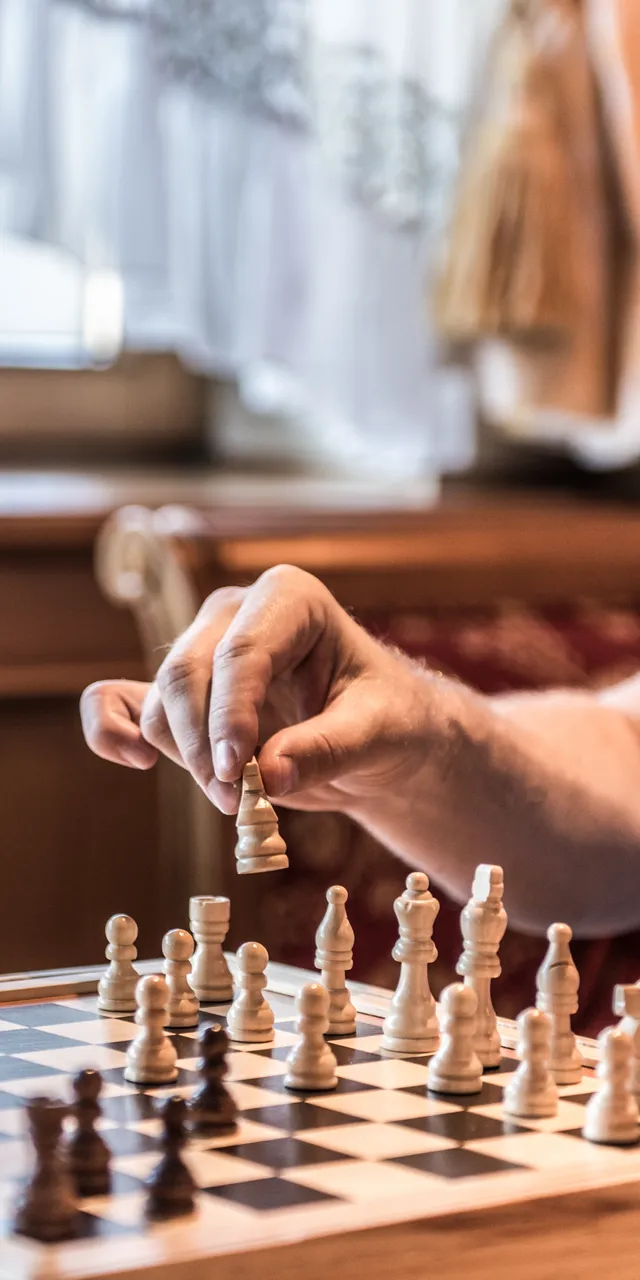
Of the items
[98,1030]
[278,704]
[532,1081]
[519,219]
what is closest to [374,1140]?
[532,1081]

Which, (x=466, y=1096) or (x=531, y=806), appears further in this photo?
(x=531, y=806)

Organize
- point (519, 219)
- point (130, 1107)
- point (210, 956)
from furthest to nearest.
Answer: point (519, 219), point (210, 956), point (130, 1107)

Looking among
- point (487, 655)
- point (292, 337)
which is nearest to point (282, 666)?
point (487, 655)

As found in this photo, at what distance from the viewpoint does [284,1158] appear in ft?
2.96

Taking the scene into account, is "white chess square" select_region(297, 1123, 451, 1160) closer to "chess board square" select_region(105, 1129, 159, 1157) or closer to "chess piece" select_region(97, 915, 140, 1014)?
"chess board square" select_region(105, 1129, 159, 1157)

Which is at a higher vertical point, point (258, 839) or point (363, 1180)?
point (258, 839)

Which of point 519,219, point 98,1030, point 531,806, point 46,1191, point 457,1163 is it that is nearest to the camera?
point 46,1191

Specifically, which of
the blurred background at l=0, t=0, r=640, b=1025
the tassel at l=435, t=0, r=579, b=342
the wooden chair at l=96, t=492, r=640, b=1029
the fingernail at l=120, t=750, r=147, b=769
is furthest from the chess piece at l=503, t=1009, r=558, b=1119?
the tassel at l=435, t=0, r=579, b=342

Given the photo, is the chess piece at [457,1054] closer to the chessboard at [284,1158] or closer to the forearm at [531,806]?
the chessboard at [284,1158]

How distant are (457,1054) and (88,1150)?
266 mm

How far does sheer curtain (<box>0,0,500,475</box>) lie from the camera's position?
105 inches

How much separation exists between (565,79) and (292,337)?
560 mm

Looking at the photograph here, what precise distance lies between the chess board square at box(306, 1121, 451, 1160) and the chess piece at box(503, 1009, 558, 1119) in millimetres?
67

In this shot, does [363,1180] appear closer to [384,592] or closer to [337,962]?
[337,962]
